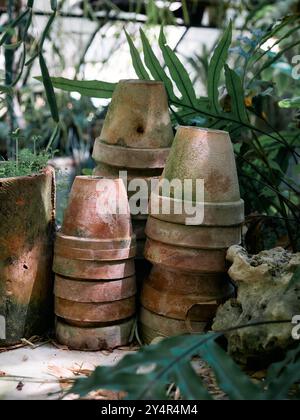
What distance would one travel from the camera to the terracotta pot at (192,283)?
1247 millimetres

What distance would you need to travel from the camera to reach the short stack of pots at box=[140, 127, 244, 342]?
1.21 metres

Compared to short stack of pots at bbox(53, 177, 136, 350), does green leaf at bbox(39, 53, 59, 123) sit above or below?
above

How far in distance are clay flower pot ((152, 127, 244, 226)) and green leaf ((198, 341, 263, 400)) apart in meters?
0.35

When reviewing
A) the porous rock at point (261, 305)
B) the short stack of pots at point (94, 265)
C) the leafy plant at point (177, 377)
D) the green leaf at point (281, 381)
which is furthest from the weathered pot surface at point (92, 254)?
the green leaf at point (281, 381)

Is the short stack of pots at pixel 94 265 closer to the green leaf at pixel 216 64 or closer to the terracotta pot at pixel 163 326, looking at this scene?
the terracotta pot at pixel 163 326

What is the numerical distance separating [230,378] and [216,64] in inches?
32.6

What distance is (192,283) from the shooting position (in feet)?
4.09

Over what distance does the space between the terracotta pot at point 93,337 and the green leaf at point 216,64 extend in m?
0.61

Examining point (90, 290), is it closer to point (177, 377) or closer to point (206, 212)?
point (206, 212)

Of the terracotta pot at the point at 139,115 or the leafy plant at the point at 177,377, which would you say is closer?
the leafy plant at the point at 177,377

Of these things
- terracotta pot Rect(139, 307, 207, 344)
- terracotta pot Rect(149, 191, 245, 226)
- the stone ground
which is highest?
terracotta pot Rect(149, 191, 245, 226)

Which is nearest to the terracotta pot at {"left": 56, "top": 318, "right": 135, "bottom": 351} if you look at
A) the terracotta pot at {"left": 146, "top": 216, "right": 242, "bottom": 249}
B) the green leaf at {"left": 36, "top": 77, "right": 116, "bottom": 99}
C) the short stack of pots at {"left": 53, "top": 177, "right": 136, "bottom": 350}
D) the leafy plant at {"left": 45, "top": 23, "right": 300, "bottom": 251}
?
the short stack of pots at {"left": 53, "top": 177, "right": 136, "bottom": 350}

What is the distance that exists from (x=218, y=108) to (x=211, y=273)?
1.58ft

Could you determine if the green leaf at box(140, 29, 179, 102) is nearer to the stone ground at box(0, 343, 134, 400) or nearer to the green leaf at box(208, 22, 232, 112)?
the green leaf at box(208, 22, 232, 112)
